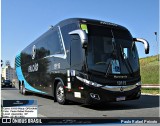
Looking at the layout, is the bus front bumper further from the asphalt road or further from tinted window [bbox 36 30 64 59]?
tinted window [bbox 36 30 64 59]

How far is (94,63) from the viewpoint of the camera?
10922 millimetres

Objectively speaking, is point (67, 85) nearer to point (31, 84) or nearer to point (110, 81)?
point (110, 81)

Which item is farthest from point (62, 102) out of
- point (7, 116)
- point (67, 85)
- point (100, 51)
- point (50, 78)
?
point (7, 116)

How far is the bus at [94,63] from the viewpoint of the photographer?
10836 millimetres

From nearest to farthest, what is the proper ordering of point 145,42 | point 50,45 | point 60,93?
point 145,42 → point 60,93 → point 50,45

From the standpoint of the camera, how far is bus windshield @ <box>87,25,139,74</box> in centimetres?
1098

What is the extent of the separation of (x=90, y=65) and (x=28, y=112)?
13.7 feet

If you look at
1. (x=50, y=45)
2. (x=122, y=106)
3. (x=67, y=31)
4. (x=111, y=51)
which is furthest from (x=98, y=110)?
(x=50, y=45)

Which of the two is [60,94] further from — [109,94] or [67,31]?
[109,94]

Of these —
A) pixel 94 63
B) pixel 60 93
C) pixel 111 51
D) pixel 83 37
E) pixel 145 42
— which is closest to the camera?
pixel 83 37

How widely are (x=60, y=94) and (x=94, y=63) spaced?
9.18 feet

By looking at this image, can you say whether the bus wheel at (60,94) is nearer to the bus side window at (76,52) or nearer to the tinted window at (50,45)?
the tinted window at (50,45)

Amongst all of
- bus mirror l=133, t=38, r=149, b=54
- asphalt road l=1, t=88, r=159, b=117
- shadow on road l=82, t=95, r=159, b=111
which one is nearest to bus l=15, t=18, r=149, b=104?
bus mirror l=133, t=38, r=149, b=54

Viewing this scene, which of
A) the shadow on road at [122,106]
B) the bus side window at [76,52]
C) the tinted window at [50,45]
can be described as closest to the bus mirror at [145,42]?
the shadow on road at [122,106]
